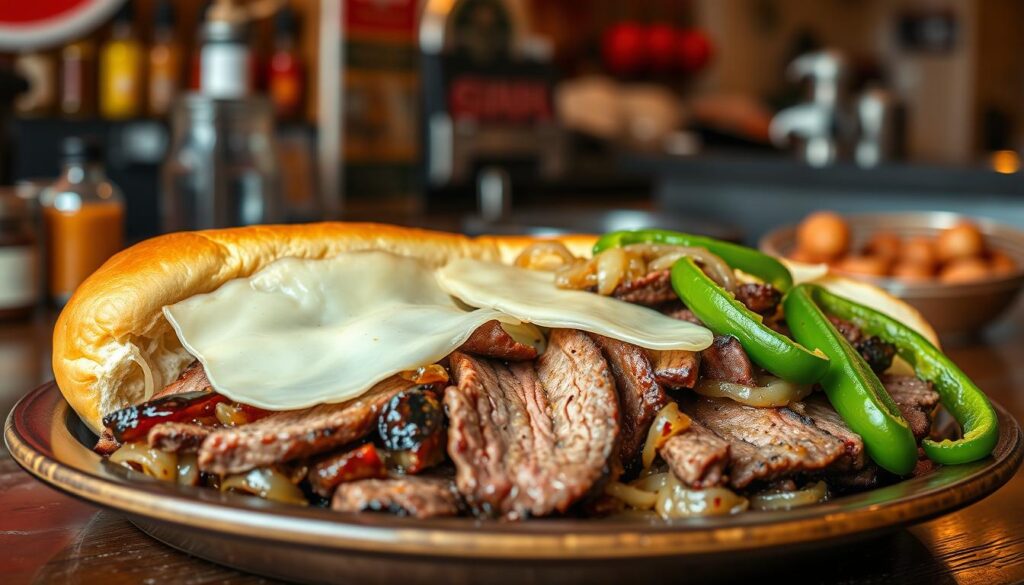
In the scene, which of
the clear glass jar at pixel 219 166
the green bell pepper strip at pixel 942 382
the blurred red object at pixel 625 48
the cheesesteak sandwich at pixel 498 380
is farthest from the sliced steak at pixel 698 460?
the blurred red object at pixel 625 48

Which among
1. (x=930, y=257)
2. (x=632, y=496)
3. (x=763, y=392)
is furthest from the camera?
(x=930, y=257)

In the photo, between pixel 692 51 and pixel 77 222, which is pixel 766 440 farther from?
pixel 692 51

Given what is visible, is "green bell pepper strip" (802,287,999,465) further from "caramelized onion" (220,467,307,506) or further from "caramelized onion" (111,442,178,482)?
"caramelized onion" (111,442,178,482)

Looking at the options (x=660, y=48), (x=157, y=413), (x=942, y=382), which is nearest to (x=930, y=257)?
(x=942, y=382)

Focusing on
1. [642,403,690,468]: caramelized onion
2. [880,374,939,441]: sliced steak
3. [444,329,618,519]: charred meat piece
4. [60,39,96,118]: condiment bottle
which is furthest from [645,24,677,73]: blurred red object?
[642,403,690,468]: caramelized onion

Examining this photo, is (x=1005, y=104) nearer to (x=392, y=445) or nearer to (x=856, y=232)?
(x=856, y=232)

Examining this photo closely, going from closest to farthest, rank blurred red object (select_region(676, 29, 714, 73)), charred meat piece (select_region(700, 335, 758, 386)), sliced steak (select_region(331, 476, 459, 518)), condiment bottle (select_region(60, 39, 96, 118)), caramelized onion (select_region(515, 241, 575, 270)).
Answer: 1. sliced steak (select_region(331, 476, 459, 518))
2. charred meat piece (select_region(700, 335, 758, 386))
3. caramelized onion (select_region(515, 241, 575, 270))
4. condiment bottle (select_region(60, 39, 96, 118))
5. blurred red object (select_region(676, 29, 714, 73))
